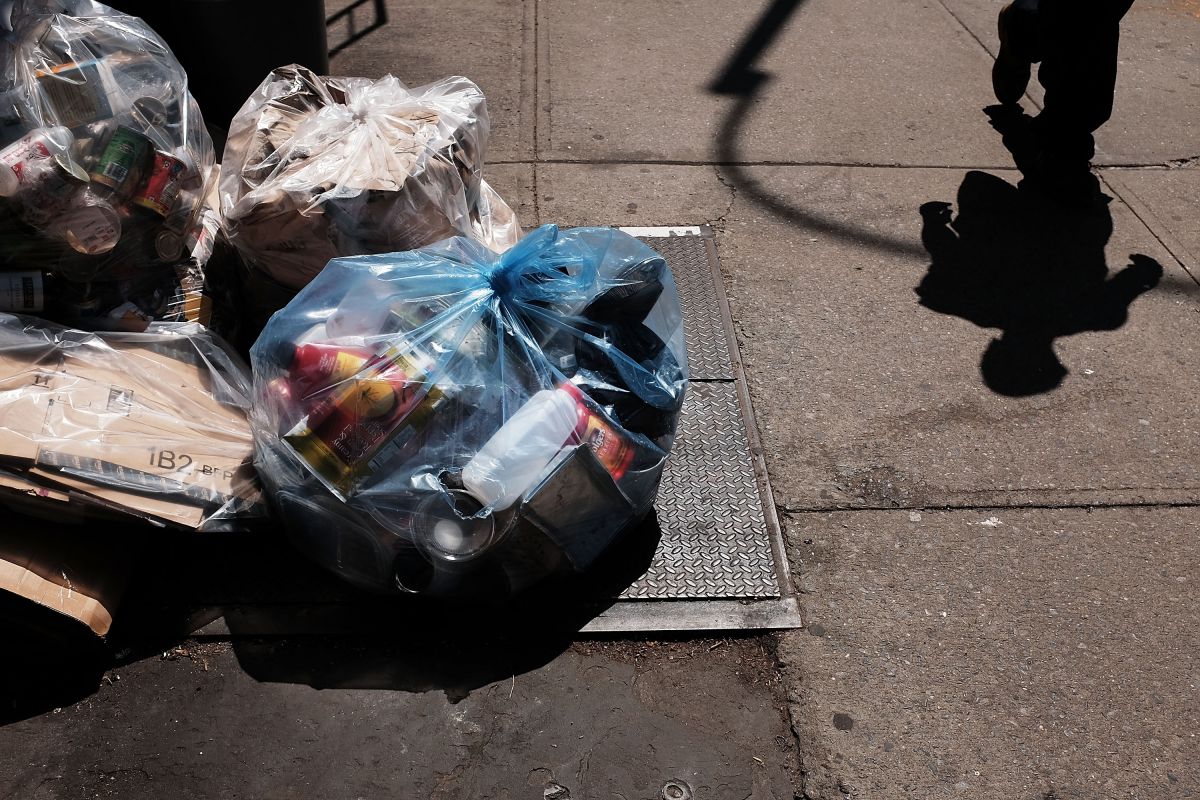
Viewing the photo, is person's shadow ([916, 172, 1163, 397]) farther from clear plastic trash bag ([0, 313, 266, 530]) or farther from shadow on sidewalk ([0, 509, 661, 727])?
clear plastic trash bag ([0, 313, 266, 530])

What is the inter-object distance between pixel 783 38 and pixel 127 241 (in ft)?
12.5

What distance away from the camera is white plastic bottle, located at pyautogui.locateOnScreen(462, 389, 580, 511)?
2.12 metres

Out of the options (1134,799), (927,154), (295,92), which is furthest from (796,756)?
(927,154)

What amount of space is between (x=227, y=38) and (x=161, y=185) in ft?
3.22

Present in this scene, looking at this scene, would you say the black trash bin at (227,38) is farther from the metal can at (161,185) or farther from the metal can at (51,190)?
the metal can at (51,190)

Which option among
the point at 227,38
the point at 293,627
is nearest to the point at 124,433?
the point at 293,627

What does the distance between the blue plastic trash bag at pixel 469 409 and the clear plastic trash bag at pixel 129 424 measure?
0.51 feet

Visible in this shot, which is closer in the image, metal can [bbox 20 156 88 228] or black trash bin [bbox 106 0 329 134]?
metal can [bbox 20 156 88 228]

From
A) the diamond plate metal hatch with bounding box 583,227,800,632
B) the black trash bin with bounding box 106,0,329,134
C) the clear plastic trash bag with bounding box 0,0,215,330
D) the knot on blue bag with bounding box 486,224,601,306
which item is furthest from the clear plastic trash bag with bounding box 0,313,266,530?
the black trash bin with bounding box 106,0,329,134

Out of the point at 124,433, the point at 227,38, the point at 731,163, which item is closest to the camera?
the point at 124,433

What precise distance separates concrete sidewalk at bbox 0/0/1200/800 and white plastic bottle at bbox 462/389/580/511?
1.50 ft

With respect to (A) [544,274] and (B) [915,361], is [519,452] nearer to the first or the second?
(A) [544,274]

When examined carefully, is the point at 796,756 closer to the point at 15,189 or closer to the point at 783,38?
the point at 15,189

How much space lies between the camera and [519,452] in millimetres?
2139
